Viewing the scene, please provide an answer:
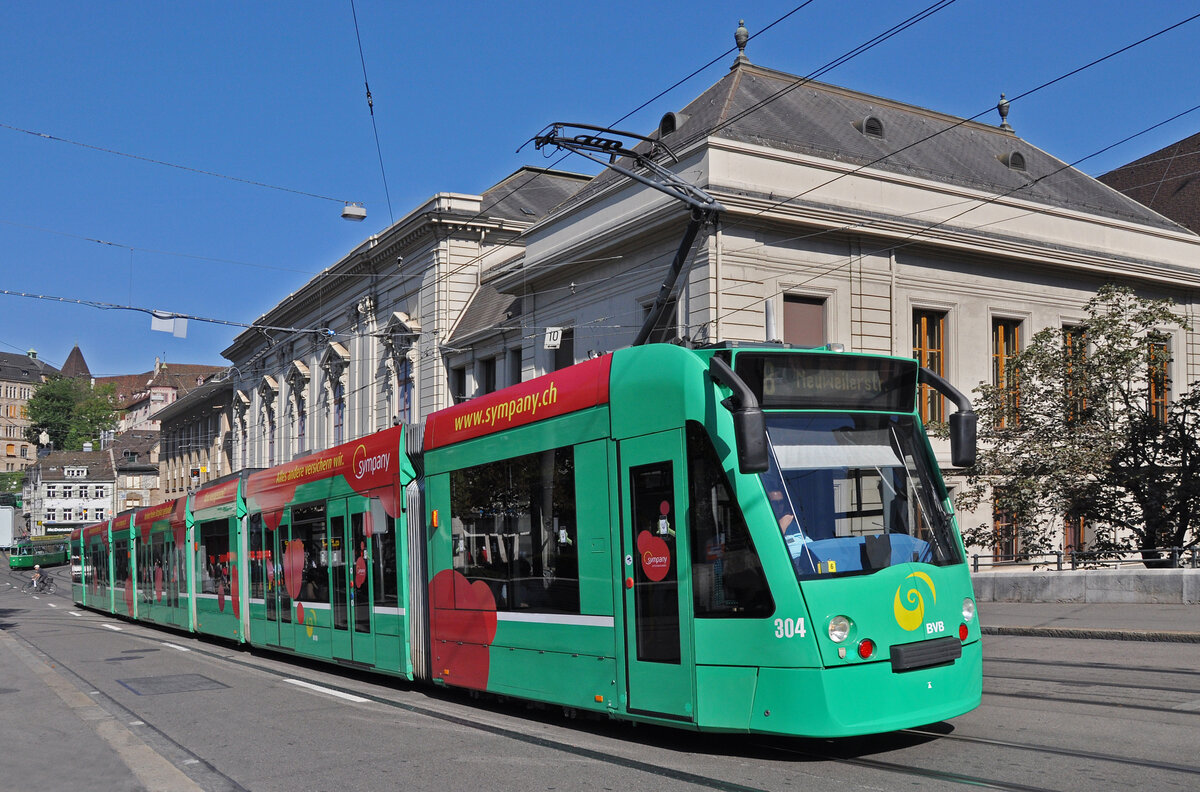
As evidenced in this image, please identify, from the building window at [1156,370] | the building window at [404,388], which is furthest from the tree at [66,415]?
the building window at [1156,370]

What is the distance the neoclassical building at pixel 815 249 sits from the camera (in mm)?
26859

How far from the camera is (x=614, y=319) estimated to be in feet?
98.4

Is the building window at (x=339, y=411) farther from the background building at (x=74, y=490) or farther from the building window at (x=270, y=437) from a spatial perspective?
the background building at (x=74, y=490)

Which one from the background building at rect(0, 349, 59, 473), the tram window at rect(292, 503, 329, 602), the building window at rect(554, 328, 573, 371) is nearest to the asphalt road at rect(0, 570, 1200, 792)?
the tram window at rect(292, 503, 329, 602)

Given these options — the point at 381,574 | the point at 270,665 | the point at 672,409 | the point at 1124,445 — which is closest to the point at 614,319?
the point at 1124,445

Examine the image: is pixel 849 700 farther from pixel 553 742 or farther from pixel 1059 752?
pixel 553 742

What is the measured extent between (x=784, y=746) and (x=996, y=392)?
1878 cm

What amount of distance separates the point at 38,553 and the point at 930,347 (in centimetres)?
7348

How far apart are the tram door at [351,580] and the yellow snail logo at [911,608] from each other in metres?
7.33

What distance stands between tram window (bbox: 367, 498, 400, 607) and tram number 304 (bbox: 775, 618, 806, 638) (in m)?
6.18

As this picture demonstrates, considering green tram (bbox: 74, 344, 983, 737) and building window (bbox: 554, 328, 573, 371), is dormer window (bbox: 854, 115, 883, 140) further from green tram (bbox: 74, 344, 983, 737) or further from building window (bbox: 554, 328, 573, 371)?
green tram (bbox: 74, 344, 983, 737)

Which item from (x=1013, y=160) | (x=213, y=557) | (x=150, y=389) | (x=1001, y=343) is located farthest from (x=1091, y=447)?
(x=150, y=389)

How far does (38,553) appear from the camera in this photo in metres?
83.6

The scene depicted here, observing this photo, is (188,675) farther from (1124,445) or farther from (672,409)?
(1124,445)
